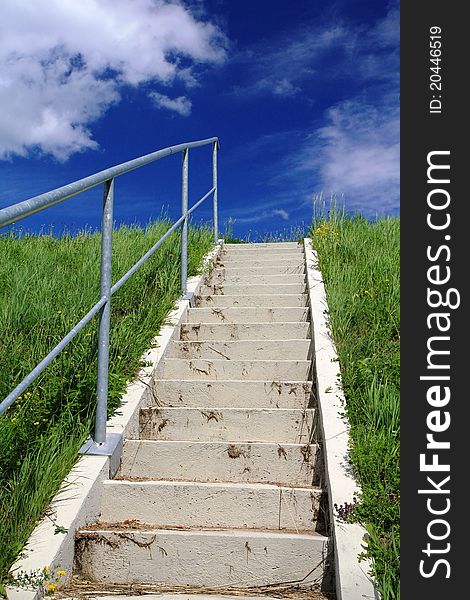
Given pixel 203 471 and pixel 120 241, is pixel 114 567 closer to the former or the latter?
pixel 203 471

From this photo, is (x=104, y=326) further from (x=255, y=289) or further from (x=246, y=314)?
(x=255, y=289)

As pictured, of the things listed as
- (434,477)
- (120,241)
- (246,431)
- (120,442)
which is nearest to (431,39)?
(434,477)

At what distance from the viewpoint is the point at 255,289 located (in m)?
6.25

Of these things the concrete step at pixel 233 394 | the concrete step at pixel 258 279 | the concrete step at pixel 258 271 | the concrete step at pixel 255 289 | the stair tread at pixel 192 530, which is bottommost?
the stair tread at pixel 192 530

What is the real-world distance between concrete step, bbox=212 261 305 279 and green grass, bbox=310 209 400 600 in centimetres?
31

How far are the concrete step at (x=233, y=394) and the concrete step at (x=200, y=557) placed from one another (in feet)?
4.46

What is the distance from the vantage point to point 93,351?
3.86m

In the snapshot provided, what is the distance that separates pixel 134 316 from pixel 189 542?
223cm

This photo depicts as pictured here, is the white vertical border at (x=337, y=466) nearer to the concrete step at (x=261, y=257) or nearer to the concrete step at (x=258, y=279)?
the concrete step at (x=258, y=279)

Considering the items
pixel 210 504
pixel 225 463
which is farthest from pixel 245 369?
pixel 210 504

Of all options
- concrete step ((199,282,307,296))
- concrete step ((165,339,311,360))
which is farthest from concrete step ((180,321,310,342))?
concrete step ((199,282,307,296))

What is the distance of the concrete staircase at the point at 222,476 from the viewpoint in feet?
9.20

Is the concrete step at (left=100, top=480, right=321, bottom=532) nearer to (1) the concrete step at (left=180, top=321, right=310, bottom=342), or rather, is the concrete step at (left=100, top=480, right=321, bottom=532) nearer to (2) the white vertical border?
(2) the white vertical border

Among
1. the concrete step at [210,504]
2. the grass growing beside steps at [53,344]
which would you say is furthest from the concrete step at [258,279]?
the concrete step at [210,504]
